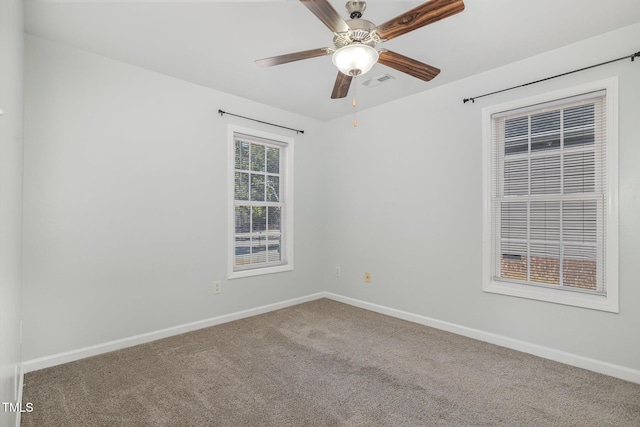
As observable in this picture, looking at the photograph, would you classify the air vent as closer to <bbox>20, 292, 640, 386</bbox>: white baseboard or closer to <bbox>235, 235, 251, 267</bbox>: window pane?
<bbox>235, 235, 251, 267</bbox>: window pane

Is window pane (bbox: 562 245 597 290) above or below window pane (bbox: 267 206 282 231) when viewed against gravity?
below

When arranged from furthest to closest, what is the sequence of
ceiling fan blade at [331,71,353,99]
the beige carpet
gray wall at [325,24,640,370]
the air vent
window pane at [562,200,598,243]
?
the air vent → window pane at [562,200,598,243] → gray wall at [325,24,640,370] → ceiling fan blade at [331,71,353,99] → the beige carpet

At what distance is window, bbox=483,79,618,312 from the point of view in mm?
2477

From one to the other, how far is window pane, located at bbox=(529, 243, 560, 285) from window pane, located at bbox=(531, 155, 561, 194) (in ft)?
1.62

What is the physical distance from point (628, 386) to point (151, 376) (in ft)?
11.2

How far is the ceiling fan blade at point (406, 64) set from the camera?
2010mm

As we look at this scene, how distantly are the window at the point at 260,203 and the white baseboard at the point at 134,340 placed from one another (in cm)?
45

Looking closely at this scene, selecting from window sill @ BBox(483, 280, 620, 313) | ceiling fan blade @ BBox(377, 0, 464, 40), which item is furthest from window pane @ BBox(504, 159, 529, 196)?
ceiling fan blade @ BBox(377, 0, 464, 40)

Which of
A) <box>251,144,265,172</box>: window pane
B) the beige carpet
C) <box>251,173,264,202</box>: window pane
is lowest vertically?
the beige carpet

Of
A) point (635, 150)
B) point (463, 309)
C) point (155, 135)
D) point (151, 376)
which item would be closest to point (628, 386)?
point (463, 309)

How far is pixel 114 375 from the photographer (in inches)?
93.1

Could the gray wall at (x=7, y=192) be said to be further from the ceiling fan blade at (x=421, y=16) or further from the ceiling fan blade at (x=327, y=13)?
the ceiling fan blade at (x=421, y=16)

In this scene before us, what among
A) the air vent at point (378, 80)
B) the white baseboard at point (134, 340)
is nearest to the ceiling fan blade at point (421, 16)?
the air vent at point (378, 80)

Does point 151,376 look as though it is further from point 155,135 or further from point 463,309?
point 463,309
